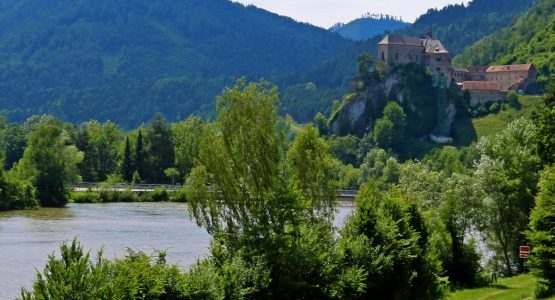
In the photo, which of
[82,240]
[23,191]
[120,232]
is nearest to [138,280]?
[82,240]

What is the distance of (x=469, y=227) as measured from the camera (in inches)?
2244

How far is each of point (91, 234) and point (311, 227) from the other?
43445 mm

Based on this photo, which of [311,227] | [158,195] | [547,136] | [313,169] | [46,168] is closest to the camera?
[311,227]

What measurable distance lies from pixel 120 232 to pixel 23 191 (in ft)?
119

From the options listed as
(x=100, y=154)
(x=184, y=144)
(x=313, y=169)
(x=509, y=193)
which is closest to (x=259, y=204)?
(x=313, y=169)

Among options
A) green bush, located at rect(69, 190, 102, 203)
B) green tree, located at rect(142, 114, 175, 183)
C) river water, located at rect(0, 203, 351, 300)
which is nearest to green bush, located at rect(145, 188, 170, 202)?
green bush, located at rect(69, 190, 102, 203)

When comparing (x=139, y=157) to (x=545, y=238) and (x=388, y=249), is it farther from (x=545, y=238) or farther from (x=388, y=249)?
(x=545, y=238)

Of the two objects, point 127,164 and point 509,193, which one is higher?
point 127,164

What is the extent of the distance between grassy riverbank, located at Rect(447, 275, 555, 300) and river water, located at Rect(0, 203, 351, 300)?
1719cm

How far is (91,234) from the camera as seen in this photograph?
7962 cm

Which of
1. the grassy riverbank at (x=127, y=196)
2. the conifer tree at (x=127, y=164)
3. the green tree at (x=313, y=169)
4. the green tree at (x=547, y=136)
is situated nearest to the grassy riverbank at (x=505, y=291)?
the green tree at (x=547, y=136)

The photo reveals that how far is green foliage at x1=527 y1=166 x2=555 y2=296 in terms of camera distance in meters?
40.2

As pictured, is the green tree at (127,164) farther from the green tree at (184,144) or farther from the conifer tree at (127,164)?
the green tree at (184,144)

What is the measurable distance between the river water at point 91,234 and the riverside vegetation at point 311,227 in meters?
10.6
